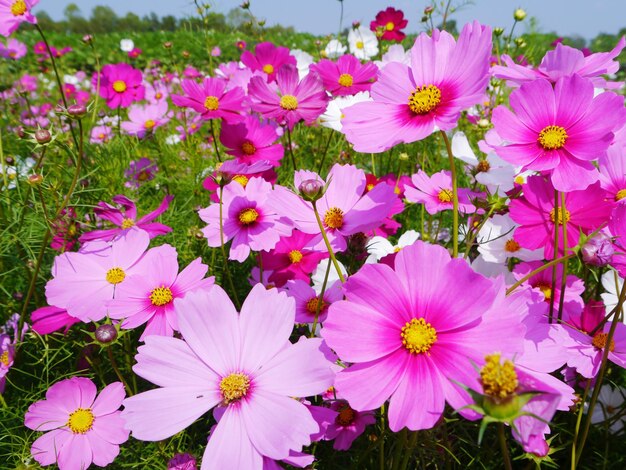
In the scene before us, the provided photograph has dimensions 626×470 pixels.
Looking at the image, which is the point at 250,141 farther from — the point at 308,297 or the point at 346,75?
the point at 308,297

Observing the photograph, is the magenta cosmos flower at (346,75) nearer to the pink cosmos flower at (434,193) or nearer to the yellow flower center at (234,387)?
the pink cosmos flower at (434,193)

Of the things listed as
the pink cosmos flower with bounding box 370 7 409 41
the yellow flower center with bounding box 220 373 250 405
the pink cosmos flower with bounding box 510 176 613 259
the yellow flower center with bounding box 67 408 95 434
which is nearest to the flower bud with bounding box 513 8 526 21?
the pink cosmos flower with bounding box 370 7 409 41

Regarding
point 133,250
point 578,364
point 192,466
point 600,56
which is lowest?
point 192,466

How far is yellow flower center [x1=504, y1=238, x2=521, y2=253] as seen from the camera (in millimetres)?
861

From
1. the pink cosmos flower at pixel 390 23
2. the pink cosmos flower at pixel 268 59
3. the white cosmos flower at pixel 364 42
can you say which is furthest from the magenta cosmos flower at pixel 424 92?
the white cosmos flower at pixel 364 42

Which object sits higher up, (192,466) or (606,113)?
(606,113)

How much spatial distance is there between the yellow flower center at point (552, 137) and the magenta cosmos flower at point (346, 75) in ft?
2.03

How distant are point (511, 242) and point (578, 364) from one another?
303mm

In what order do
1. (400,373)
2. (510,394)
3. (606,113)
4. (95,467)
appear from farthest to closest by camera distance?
(95,467), (606,113), (400,373), (510,394)

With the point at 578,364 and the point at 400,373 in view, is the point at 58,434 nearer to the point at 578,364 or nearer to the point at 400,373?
the point at 400,373

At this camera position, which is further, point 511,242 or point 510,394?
point 511,242

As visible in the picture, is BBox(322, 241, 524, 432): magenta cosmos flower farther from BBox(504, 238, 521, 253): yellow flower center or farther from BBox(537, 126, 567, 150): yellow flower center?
BBox(504, 238, 521, 253): yellow flower center

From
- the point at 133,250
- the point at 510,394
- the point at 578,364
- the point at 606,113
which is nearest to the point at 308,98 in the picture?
the point at 133,250

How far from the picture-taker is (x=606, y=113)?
0.57 m
